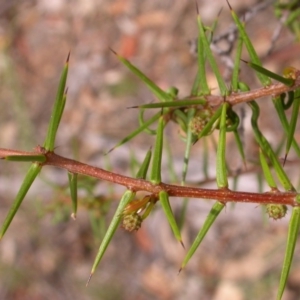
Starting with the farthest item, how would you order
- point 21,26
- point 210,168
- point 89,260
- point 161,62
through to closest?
point 21,26, point 161,62, point 89,260, point 210,168

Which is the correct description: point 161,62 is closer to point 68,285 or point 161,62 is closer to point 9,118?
point 9,118

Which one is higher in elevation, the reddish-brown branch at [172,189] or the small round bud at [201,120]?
the small round bud at [201,120]

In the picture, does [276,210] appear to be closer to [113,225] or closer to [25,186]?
[113,225]

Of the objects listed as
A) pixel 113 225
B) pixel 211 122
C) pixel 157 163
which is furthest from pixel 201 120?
pixel 113 225

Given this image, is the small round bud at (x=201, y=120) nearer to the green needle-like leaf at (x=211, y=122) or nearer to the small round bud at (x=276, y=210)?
the green needle-like leaf at (x=211, y=122)

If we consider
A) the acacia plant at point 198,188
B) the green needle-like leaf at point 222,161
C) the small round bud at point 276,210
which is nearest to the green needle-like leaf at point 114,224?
the acacia plant at point 198,188

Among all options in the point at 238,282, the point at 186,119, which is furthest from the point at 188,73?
the point at 186,119

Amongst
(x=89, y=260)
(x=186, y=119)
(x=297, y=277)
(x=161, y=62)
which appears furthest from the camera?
(x=161, y=62)

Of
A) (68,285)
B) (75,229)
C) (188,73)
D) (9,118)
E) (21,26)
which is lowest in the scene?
(68,285)

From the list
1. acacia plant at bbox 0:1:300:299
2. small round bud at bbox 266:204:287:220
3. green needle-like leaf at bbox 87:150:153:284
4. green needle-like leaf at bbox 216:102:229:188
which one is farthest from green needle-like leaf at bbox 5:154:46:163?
small round bud at bbox 266:204:287:220
